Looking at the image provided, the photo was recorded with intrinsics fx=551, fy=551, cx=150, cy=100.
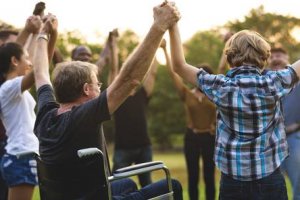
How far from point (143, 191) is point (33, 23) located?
5.54ft

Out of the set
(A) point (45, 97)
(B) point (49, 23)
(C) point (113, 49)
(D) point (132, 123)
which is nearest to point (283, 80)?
(A) point (45, 97)

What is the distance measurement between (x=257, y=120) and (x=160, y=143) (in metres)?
46.5

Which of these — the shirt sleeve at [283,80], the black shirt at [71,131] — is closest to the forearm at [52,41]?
the black shirt at [71,131]

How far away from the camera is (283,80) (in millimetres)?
2879

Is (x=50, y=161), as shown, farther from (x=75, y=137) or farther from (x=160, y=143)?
(x=160, y=143)

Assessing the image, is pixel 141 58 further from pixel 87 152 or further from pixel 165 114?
pixel 165 114

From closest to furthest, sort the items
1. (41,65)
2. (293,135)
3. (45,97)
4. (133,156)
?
(45,97) < (41,65) < (293,135) < (133,156)

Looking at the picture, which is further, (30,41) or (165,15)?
(30,41)

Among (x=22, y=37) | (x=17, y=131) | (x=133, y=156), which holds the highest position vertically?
(x=22, y=37)

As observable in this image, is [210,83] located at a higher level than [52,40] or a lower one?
lower

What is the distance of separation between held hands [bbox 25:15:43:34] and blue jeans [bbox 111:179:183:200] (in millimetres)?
1422

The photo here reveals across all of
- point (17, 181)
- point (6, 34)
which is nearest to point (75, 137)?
point (17, 181)

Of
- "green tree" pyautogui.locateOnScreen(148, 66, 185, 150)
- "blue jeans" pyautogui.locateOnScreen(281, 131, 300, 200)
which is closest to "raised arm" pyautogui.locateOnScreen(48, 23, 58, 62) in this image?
"blue jeans" pyautogui.locateOnScreen(281, 131, 300, 200)

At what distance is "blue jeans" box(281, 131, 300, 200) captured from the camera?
4.72 m
